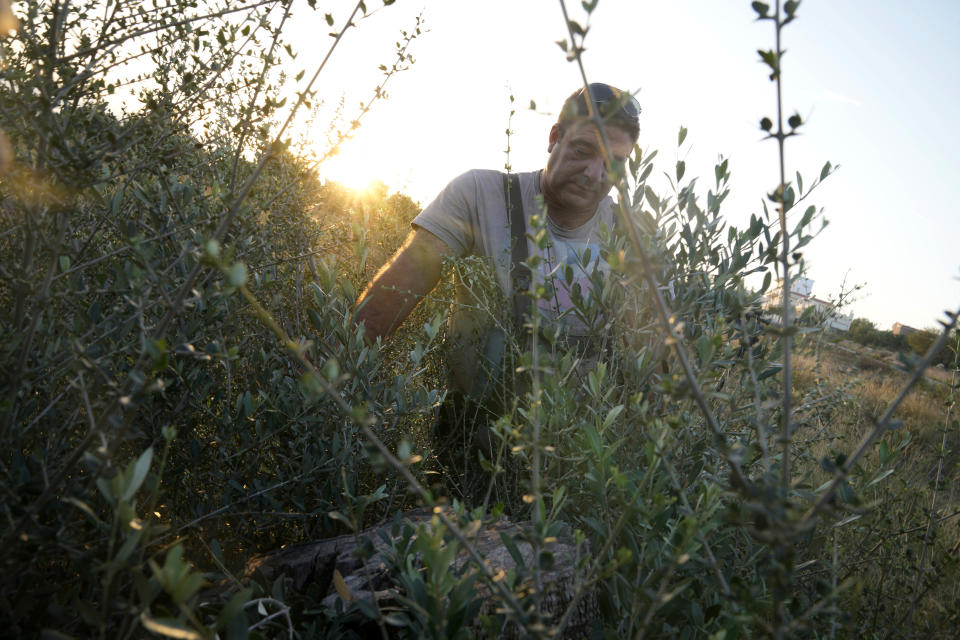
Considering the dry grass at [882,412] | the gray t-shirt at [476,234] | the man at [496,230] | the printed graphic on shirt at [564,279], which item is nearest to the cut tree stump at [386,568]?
the printed graphic on shirt at [564,279]

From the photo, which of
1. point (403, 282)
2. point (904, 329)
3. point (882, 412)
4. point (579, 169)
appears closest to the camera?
point (403, 282)

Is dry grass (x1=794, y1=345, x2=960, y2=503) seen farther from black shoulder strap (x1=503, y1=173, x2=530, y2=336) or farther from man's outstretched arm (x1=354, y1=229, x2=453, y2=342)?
man's outstretched arm (x1=354, y1=229, x2=453, y2=342)

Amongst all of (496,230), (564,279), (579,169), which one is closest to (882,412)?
(579,169)

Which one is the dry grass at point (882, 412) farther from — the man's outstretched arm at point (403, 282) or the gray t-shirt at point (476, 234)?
the man's outstretched arm at point (403, 282)

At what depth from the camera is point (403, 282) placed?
2.95 meters

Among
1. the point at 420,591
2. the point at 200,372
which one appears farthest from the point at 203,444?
the point at 420,591

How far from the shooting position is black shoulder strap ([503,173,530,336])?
2688mm

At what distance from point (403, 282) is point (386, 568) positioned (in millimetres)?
1698

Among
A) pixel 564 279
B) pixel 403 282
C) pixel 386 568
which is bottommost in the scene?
pixel 386 568

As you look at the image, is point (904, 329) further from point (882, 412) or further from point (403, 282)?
point (403, 282)

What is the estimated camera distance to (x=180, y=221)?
1550mm

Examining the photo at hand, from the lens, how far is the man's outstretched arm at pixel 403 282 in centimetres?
269

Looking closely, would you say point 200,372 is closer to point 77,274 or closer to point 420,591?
point 77,274

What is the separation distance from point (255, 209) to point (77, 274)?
50 cm
